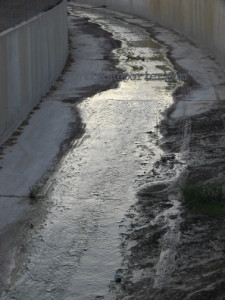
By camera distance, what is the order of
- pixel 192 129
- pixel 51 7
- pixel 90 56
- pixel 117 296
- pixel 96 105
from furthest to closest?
1. pixel 90 56
2. pixel 51 7
3. pixel 96 105
4. pixel 192 129
5. pixel 117 296

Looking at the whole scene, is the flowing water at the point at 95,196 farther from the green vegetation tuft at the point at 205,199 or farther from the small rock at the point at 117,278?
the green vegetation tuft at the point at 205,199

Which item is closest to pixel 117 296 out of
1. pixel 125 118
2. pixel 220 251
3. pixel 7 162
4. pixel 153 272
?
pixel 153 272

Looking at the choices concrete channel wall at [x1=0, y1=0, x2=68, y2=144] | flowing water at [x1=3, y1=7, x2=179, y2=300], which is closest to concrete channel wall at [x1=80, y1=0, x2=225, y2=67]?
flowing water at [x1=3, y1=7, x2=179, y2=300]

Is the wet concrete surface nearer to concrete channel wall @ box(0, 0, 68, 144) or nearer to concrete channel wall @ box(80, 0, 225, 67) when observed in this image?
concrete channel wall @ box(0, 0, 68, 144)

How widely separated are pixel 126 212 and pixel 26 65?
21.4 feet

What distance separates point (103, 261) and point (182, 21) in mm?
22637

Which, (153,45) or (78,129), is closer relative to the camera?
(78,129)

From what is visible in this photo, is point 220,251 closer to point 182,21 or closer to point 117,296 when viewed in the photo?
point 117,296

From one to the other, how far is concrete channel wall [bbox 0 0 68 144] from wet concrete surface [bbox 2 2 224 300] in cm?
97

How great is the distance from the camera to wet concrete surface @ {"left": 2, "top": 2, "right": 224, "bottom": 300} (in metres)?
7.09

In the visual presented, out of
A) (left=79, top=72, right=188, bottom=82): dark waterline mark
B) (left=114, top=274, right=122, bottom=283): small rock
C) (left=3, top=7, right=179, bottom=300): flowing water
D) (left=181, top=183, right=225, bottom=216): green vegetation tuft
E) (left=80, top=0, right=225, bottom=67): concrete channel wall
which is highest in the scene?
(left=80, top=0, right=225, bottom=67): concrete channel wall

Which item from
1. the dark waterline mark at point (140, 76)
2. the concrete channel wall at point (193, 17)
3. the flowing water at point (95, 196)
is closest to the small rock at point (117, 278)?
the flowing water at point (95, 196)

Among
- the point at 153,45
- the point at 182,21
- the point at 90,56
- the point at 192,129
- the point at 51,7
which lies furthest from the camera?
the point at 182,21

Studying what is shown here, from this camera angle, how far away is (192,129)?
13328mm
